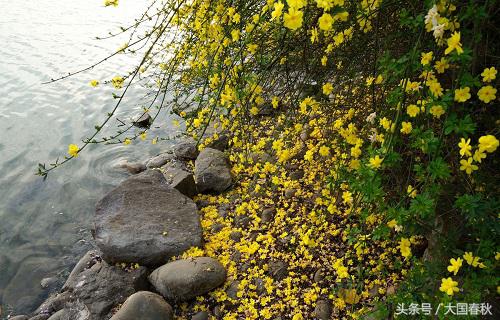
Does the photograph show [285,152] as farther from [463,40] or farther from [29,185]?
[29,185]

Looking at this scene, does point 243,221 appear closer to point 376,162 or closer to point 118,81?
point 118,81

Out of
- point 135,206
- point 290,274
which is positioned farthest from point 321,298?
point 135,206

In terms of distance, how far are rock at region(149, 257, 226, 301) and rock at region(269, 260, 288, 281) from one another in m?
0.53

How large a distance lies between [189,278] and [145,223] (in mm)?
1187

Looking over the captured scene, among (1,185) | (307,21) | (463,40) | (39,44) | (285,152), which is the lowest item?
(1,185)

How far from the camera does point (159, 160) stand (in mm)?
6918

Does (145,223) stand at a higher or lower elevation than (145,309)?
higher

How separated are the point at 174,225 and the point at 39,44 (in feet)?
34.5

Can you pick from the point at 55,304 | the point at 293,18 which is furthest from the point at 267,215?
the point at 293,18

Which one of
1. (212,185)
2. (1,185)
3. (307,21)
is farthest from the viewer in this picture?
(1,185)

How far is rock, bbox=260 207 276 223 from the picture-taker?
4578 millimetres

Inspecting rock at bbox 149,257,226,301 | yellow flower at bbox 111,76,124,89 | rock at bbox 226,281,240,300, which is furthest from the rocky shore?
yellow flower at bbox 111,76,124,89

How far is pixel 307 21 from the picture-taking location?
6.77 ft

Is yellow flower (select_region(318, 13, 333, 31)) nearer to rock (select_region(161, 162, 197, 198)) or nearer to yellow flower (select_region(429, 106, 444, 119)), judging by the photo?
yellow flower (select_region(429, 106, 444, 119))
